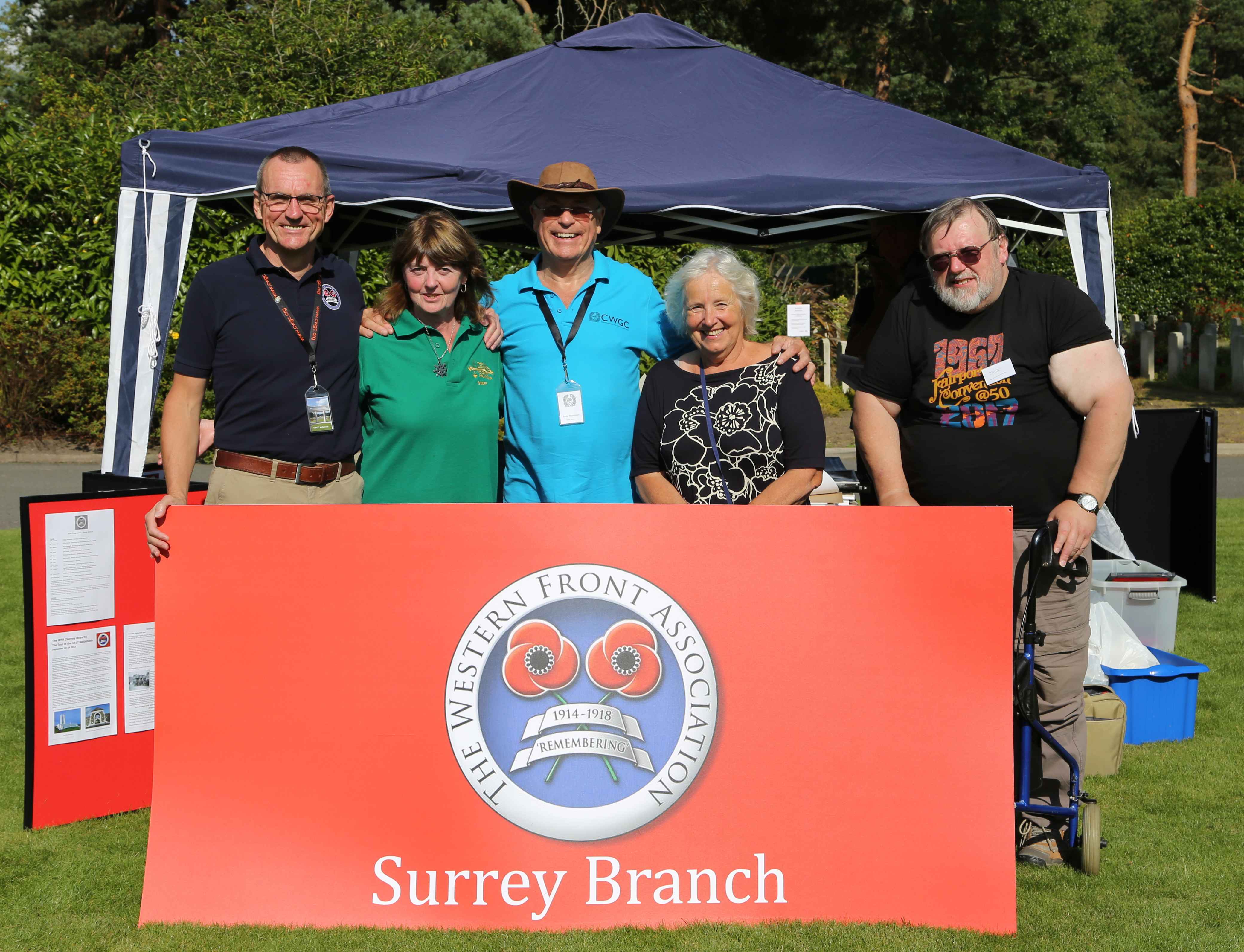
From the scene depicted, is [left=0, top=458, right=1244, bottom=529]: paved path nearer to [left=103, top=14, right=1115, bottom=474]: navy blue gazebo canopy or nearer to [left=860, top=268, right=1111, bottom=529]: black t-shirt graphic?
[left=103, top=14, right=1115, bottom=474]: navy blue gazebo canopy

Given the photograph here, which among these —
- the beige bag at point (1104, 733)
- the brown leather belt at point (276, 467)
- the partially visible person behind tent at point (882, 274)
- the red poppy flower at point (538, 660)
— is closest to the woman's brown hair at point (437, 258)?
the brown leather belt at point (276, 467)

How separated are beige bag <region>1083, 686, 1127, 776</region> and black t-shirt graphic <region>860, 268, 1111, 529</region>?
123 cm

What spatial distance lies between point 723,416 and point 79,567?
2.17m

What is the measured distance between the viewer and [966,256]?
3096 millimetres

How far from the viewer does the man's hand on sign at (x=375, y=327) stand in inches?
130

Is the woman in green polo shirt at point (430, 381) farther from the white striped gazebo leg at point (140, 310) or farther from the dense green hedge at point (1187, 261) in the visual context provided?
the dense green hedge at point (1187, 261)

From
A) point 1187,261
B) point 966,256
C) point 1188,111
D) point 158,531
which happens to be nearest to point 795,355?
point 966,256

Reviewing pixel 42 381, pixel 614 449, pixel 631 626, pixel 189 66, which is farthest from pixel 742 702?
pixel 189 66

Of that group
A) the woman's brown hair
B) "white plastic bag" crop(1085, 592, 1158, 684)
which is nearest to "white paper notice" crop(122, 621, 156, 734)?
the woman's brown hair

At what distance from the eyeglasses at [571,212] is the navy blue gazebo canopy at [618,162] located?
4.38 feet

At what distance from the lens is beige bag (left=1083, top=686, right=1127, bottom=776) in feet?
13.2

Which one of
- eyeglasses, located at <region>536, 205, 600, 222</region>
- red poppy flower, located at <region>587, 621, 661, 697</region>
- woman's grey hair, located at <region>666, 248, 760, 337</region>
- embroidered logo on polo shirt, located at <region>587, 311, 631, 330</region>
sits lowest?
red poppy flower, located at <region>587, 621, 661, 697</region>

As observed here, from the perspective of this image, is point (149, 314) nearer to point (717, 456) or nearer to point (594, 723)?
point (717, 456)

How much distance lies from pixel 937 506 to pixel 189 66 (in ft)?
56.6
